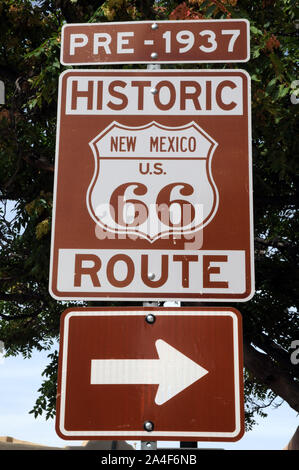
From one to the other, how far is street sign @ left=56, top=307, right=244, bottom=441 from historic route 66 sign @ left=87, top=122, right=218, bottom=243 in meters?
0.36

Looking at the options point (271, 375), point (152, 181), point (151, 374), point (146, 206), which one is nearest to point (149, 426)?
point (151, 374)

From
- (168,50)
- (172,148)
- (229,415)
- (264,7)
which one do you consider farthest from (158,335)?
(264,7)

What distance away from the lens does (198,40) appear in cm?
269

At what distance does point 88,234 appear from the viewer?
2.40m

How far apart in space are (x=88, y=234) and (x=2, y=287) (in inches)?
397

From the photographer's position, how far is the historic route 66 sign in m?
2.40

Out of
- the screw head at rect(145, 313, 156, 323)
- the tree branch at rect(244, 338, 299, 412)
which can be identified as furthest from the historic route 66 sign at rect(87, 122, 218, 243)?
the tree branch at rect(244, 338, 299, 412)

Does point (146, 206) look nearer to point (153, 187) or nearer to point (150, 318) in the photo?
point (153, 187)

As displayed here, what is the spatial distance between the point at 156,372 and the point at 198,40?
4.87 feet

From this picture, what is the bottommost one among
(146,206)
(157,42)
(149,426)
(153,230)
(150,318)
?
(149,426)

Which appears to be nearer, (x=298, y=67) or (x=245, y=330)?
(x=298, y=67)

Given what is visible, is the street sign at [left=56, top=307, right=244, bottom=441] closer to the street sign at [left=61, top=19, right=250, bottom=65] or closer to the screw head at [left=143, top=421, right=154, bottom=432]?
the screw head at [left=143, top=421, right=154, bottom=432]

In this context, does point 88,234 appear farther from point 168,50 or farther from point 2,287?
point 2,287

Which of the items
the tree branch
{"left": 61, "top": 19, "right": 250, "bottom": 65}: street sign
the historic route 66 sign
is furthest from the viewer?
the tree branch
